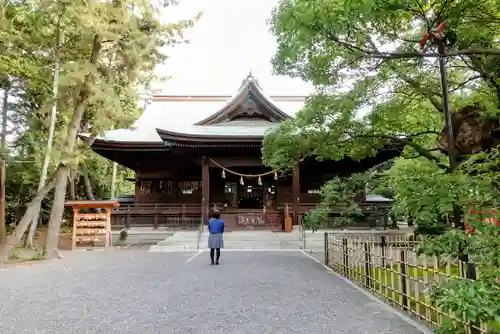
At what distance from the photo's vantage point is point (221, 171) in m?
19.0

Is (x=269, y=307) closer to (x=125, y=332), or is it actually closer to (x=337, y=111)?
(x=125, y=332)

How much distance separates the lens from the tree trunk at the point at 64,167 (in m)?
11.3

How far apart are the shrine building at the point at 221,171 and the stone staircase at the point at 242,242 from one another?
5.58 ft

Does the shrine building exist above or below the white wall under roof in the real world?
below

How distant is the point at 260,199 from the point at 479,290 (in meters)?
17.6

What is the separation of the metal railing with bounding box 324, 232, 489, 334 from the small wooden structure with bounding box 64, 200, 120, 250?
9.38m

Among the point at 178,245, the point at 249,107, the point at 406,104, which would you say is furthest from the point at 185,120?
the point at 406,104

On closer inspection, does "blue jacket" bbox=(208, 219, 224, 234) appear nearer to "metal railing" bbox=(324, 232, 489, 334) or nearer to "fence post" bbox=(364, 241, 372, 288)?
A: "metal railing" bbox=(324, 232, 489, 334)

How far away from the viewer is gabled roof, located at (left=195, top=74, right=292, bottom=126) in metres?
18.9

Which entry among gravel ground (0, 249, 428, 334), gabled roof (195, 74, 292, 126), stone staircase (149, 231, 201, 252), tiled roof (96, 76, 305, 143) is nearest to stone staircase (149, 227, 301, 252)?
stone staircase (149, 231, 201, 252)

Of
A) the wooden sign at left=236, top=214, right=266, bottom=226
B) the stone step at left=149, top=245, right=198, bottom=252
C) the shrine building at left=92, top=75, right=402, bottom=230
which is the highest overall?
the shrine building at left=92, top=75, right=402, bottom=230

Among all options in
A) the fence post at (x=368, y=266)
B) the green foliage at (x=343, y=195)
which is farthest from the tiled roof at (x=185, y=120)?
the fence post at (x=368, y=266)

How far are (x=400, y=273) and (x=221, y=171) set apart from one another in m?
14.9

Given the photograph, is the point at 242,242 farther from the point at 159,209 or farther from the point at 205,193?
the point at 159,209
